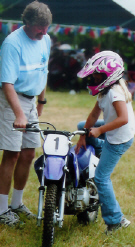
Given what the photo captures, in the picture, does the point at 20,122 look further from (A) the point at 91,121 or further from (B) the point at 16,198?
(B) the point at 16,198

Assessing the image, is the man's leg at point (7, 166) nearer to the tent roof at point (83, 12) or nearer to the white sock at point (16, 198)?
the white sock at point (16, 198)

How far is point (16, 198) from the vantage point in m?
3.93

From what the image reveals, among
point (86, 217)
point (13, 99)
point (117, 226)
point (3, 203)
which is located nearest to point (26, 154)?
point (3, 203)

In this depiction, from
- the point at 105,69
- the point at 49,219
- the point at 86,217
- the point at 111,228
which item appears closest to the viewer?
the point at 49,219

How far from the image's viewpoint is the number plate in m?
3.11

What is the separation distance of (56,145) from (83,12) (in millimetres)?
12480

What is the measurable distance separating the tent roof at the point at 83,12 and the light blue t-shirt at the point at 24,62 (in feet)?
35.7

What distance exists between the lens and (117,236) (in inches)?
134

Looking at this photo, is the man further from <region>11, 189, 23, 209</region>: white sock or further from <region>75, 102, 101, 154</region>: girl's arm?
<region>75, 102, 101, 154</region>: girl's arm

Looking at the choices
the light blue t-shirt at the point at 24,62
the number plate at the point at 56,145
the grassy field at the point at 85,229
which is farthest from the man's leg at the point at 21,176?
the number plate at the point at 56,145

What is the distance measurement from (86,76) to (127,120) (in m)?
0.47

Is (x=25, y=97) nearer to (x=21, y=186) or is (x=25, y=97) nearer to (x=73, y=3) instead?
(x=21, y=186)

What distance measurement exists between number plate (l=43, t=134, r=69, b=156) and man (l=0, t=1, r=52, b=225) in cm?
24

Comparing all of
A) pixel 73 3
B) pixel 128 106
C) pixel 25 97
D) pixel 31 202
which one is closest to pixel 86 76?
pixel 128 106
